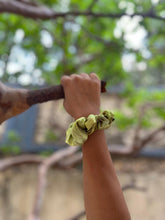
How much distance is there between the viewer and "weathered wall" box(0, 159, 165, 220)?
9.01 ft

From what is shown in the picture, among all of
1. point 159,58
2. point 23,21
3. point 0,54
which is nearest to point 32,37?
point 23,21

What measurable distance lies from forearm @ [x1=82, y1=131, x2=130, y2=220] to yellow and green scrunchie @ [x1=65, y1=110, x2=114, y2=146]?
1.0 inches

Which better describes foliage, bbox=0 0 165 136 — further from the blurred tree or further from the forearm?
the forearm

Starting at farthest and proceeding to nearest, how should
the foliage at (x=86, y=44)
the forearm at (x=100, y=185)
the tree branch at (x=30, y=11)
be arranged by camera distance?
the foliage at (x=86, y=44), the tree branch at (x=30, y=11), the forearm at (x=100, y=185)

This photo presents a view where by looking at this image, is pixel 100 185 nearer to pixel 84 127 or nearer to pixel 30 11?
pixel 84 127

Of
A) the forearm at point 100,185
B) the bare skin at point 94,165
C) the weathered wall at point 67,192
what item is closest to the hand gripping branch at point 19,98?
the bare skin at point 94,165

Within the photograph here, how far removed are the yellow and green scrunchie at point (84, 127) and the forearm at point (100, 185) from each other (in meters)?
A: 0.02

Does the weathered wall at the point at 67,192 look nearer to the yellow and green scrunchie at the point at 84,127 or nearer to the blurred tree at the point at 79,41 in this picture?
the blurred tree at the point at 79,41

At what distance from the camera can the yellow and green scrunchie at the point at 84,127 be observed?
76cm

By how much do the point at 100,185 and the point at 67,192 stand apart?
2.43 meters

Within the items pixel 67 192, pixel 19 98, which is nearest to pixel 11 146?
A: pixel 67 192

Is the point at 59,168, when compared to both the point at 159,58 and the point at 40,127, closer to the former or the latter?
the point at 40,127

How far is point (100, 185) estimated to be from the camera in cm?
74

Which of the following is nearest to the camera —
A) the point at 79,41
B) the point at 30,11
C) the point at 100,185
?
the point at 100,185
